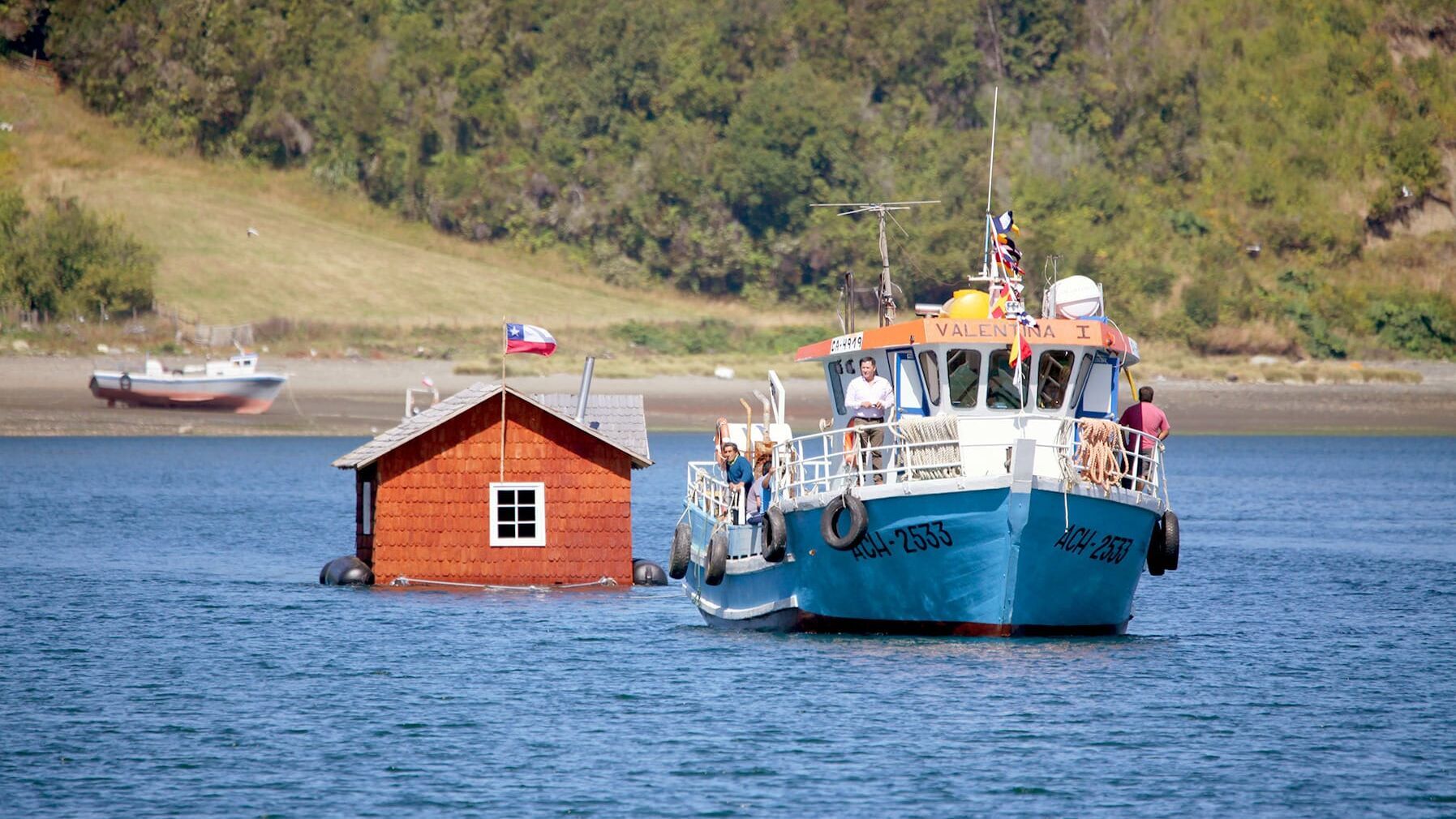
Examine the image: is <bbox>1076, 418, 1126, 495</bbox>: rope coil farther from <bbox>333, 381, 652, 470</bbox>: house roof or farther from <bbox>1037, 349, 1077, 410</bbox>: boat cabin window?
<bbox>333, 381, 652, 470</bbox>: house roof

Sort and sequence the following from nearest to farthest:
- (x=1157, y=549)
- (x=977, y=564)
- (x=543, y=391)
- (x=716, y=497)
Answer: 1. (x=977, y=564)
2. (x=1157, y=549)
3. (x=716, y=497)
4. (x=543, y=391)

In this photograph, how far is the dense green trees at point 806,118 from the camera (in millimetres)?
112000

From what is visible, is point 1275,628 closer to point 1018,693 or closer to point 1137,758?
point 1018,693

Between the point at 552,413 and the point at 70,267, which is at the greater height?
the point at 70,267

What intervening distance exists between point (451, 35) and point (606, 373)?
43350 mm

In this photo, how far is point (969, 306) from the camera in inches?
1105

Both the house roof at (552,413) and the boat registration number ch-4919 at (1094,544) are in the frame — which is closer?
the boat registration number ch-4919 at (1094,544)

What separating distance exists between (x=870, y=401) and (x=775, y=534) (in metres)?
2.38

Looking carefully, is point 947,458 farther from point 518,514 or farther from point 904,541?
point 518,514

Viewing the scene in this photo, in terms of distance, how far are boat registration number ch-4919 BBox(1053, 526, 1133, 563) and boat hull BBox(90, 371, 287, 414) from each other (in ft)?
198

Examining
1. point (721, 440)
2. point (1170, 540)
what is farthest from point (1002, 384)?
point (721, 440)

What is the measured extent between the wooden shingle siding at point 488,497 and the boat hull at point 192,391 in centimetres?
4895

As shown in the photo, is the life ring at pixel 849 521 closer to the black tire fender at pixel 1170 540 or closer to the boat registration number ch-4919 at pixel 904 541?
the boat registration number ch-4919 at pixel 904 541

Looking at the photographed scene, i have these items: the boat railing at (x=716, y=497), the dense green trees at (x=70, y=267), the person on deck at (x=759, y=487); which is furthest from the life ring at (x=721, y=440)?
the dense green trees at (x=70, y=267)
